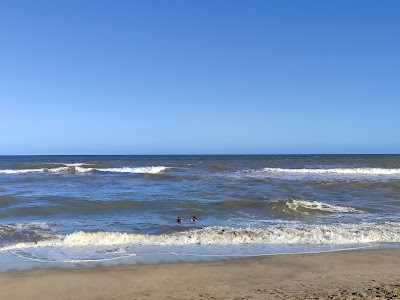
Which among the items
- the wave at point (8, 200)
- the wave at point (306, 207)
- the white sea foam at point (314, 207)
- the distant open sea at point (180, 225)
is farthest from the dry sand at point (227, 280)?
the wave at point (8, 200)

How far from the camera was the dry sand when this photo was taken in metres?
6.29

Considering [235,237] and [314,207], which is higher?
[314,207]

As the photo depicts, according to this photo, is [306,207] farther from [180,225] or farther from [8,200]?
[8,200]

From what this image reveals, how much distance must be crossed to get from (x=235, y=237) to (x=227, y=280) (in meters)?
3.95

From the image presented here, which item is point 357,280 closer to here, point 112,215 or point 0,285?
point 0,285

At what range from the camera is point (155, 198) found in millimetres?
19156

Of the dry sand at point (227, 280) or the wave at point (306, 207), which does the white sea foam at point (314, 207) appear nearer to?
the wave at point (306, 207)

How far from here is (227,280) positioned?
23.4 ft

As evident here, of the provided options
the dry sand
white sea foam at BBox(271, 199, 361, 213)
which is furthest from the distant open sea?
the dry sand

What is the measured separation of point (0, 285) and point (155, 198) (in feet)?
40.4

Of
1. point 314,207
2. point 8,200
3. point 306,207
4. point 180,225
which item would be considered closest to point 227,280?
point 180,225

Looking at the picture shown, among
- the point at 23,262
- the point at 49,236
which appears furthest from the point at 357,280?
the point at 49,236

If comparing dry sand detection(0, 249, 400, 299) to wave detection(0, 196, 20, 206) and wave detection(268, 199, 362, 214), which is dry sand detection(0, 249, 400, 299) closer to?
wave detection(268, 199, 362, 214)

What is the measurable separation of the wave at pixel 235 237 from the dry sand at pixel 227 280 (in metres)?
2.00
